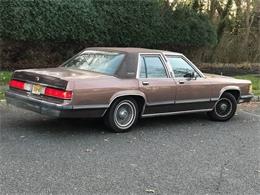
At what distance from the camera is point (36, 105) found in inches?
282

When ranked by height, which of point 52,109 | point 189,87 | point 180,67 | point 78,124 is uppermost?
point 180,67

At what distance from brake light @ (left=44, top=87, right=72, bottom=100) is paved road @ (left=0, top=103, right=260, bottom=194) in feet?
2.07

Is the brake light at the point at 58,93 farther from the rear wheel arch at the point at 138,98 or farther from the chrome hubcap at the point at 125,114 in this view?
the chrome hubcap at the point at 125,114

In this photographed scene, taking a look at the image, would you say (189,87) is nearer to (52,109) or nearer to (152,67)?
(152,67)

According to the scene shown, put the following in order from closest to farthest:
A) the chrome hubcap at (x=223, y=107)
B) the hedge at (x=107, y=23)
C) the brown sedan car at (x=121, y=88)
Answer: the brown sedan car at (x=121, y=88)
the chrome hubcap at (x=223, y=107)
the hedge at (x=107, y=23)

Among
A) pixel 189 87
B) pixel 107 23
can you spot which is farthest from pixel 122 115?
pixel 107 23

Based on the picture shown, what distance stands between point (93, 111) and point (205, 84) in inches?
101

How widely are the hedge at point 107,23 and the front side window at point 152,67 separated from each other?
5.90 meters

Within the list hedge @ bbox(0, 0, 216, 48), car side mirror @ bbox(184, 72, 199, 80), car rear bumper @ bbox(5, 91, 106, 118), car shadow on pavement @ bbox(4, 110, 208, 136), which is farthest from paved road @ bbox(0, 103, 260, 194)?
hedge @ bbox(0, 0, 216, 48)

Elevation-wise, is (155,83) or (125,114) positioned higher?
(155,83)

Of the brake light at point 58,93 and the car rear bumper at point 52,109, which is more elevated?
the brake light at point 58,93

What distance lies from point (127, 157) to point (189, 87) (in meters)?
2.70

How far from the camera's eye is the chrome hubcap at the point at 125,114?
25.0 feet

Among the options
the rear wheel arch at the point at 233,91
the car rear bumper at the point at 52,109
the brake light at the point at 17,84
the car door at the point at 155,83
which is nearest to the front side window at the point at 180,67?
the car door at the point at 155,83
